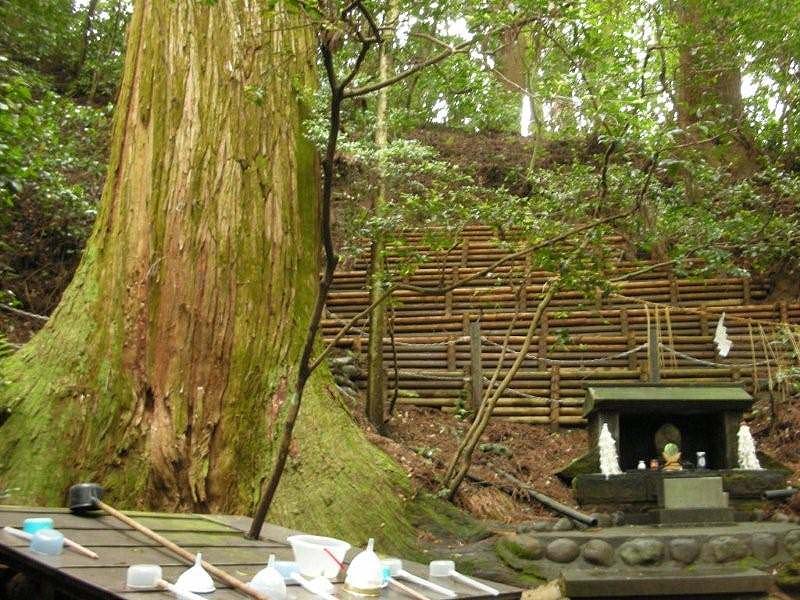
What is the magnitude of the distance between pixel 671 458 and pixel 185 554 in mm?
7330

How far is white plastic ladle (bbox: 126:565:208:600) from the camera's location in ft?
7.58

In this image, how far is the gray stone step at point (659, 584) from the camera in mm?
6633

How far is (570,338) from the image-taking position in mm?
13414

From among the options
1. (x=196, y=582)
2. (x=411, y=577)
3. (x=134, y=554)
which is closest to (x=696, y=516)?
(x=411, y=577)

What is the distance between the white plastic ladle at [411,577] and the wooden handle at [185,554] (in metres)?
0.57

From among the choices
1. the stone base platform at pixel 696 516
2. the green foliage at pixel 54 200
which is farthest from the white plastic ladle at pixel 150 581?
the green foliage at pixel 54 200

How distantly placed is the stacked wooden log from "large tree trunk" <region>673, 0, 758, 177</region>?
2.50 metres

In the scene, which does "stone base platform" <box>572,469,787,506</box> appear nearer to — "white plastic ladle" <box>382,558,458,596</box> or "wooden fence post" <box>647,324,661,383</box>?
"wooden fence post" <box>647,324,661,383</box>

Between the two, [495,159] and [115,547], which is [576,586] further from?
[495,159]

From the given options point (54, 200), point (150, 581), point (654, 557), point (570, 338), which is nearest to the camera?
point (150, 581)

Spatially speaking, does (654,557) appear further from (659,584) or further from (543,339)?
(543,339)

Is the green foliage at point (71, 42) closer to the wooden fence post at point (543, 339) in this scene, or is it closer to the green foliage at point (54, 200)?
the green foliage at point (54, 200)

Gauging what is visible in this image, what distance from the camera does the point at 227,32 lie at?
6.77 meters

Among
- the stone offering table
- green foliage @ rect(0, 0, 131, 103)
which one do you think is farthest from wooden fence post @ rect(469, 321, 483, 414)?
green foliage @ rect(0, 0, 131, 103)
